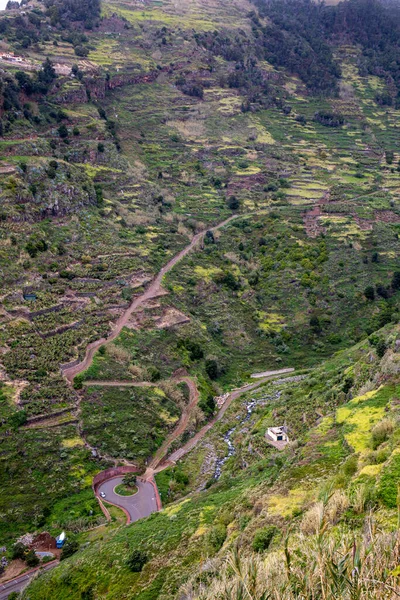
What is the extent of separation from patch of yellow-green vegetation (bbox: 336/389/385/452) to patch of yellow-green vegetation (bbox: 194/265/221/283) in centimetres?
4221

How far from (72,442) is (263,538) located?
78.8 feet

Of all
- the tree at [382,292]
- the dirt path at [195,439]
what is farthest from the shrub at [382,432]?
the tree at [382,292]

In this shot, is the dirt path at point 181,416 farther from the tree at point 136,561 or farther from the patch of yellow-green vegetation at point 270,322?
the patch of yellow-green vegetation at point 270,322

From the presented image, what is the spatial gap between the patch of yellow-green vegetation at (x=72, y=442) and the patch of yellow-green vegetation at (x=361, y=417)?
20576mm

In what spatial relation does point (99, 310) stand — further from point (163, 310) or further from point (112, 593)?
point (112, 593)

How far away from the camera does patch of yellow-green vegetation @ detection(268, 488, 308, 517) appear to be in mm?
24250

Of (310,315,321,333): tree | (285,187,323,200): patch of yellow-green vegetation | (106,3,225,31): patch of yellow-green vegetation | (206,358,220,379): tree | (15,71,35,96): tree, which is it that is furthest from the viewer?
(106,3,225,31): patch of yellow-green vegetation

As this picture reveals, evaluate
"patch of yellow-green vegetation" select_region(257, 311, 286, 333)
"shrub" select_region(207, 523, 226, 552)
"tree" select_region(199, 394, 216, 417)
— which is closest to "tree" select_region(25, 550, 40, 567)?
Result: "shrub" select_region(207, 523, 226, 552)

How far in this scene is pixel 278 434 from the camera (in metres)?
41.3

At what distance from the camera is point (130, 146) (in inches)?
3912

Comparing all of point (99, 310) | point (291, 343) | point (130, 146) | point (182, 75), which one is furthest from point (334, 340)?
point (182, 75)

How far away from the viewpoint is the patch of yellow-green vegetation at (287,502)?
24250mm

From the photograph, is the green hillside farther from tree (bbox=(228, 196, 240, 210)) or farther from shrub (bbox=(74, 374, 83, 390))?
tree (bbox=(228, 196, 240, 210))

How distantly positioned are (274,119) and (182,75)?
23.7 metres
